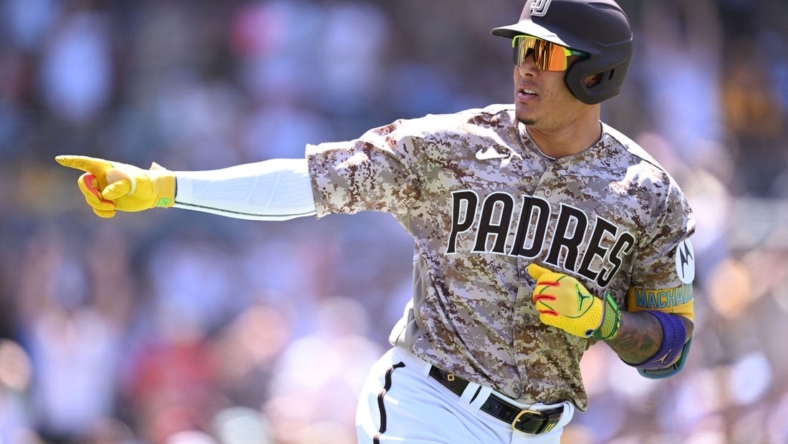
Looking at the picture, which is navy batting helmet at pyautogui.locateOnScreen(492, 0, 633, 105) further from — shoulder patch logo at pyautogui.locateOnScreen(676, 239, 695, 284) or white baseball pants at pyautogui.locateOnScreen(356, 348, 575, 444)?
white baseball pants at pyautogui.locateOnScreen(356, 348, 575, 444)

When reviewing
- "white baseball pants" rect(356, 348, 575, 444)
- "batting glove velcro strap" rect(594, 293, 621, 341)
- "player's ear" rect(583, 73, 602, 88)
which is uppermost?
"player's ear" rect(583, 73, 602, 88)

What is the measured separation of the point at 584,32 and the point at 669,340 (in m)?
0.97

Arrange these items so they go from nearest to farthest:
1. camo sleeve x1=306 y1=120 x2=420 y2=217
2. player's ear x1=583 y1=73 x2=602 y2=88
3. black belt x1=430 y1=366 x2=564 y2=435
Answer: camo sleeve x1=306 y1=120 x2=420 y2=217 < black belt x1=430 y1=366 x2=564 y2=435 < player's ear x1=583 y1=73 x2=602 y2=88

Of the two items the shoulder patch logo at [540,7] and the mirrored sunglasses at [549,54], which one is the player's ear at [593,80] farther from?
the shoulder patch logo at [540,7]

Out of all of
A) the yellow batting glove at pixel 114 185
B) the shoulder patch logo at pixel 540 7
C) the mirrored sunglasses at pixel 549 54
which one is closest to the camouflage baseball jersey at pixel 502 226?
the mirrored sunglasses at pixel 549 54

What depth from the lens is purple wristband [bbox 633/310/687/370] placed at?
3590mm

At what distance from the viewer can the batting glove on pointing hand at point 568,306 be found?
334cm

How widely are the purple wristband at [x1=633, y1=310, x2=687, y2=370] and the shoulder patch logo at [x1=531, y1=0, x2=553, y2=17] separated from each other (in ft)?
3.19

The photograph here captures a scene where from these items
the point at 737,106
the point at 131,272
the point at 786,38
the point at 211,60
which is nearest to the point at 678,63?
the point at 737,106

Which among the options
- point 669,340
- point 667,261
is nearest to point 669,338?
point 669,340

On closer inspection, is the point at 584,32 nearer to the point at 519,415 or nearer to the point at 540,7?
the point at 540,7

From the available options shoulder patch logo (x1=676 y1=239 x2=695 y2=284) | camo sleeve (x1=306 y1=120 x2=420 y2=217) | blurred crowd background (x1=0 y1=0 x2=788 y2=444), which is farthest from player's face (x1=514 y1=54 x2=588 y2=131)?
blurred crowd background (x1=0 y1=0 x2=788 y2=444)

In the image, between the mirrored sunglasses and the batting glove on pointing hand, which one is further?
the mirrored sunglasses

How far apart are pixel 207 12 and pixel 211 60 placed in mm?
457
